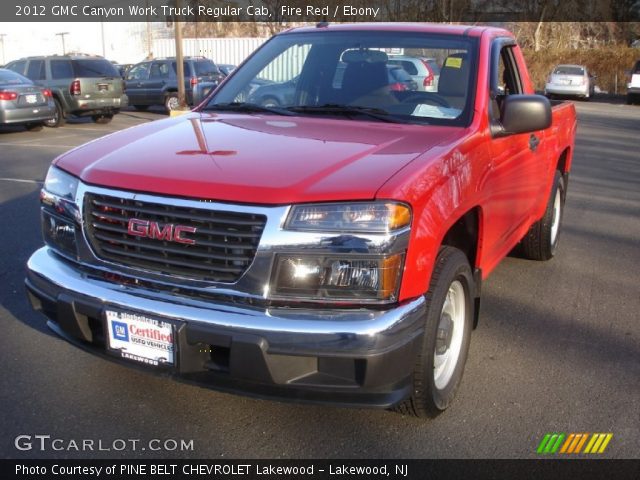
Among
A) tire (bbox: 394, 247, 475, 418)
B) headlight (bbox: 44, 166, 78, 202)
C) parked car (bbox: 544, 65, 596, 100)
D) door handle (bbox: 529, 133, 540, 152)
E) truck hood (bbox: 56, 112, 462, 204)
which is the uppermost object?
truck hood (bbox: 56, 112, 462, 204)

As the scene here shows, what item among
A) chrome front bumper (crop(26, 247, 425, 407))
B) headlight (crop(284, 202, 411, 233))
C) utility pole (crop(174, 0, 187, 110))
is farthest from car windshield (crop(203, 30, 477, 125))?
utility pole (crop(174, 0, 187, 110))

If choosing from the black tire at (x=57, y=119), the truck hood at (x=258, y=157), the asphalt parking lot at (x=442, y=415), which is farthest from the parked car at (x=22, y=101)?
the truck hood at (x=258, y=157)

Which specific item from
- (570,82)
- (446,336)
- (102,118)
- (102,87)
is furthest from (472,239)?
(570,82)

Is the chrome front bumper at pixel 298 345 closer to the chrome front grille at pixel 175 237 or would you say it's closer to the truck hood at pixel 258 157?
the chrome front grille at pixel 175 237

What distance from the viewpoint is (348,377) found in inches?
110

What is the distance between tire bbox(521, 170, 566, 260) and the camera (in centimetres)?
583

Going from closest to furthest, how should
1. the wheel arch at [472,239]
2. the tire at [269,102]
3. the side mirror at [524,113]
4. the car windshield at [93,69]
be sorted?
the wheel arch at [472,239], the side mirror at [524,113], the tire at [269,102], the car windshield at [93,69]

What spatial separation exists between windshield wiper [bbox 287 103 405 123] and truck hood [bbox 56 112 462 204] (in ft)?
0.37

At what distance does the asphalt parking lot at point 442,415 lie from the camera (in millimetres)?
3236

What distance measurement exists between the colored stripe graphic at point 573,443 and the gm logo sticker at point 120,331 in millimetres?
1923

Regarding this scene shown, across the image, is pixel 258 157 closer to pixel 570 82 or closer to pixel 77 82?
pixel 77 82

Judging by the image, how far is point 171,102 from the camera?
20969 millimetres

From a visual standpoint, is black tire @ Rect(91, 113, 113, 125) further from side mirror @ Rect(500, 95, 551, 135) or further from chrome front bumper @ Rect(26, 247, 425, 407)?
chrome front bumper @ Rect(26, 247, 425, 407)

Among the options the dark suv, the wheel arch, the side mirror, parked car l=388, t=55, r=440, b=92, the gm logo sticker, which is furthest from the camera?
the dark suv
